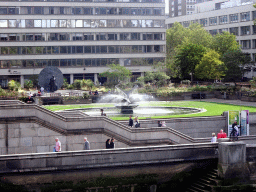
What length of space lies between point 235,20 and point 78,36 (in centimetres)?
3982

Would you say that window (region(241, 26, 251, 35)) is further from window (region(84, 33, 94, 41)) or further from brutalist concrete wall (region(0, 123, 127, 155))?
brutalist concrete wall (region(0, 123, 127, 155))

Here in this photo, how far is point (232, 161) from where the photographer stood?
22703 mm

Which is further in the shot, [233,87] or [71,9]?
[71,9]

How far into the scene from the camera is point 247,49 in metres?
106

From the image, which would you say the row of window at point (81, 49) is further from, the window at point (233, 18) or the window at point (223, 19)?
the window at point (223, 19)

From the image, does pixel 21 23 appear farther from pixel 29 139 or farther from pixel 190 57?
pixel 29 139

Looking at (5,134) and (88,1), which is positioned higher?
(88,1)

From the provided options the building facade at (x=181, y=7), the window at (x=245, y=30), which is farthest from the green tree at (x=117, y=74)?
the building facade at (x=181, y=7)

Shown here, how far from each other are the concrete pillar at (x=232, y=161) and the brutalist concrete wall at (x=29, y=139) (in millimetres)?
7529

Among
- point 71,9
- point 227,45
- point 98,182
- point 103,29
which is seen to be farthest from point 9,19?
point 98,182

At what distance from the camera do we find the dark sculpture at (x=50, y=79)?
5716 cm

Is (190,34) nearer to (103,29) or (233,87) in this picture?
(103,29)

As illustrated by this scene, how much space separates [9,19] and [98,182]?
73.3 metres

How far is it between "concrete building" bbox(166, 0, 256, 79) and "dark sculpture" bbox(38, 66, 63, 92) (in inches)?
2053
